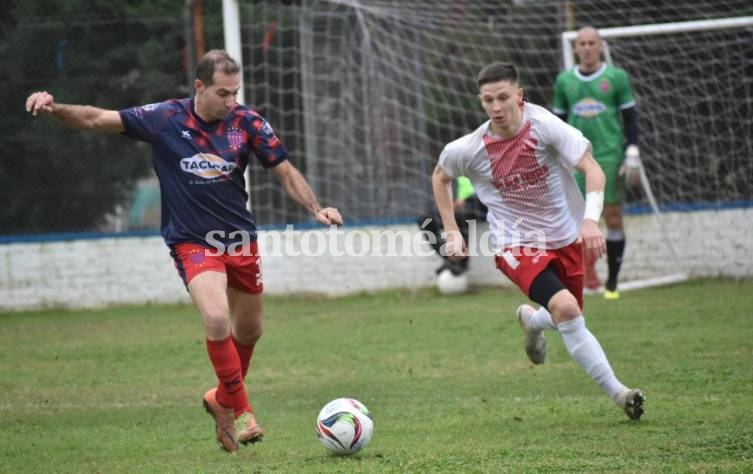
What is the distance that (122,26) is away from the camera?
1589cm

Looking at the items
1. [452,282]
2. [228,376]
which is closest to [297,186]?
[228,376]

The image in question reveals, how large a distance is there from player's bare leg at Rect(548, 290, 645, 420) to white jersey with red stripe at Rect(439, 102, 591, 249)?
478mm

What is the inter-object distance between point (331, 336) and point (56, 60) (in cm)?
639

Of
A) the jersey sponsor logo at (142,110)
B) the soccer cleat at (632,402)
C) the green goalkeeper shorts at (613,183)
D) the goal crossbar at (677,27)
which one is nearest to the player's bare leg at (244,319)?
the jersey sponsor logo at (142,110)

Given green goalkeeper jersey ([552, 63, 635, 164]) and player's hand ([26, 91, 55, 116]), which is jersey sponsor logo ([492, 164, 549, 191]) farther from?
green goalkeeper jersey ([552, 63, 635, 164])

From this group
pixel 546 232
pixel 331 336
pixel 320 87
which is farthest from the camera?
pixel 320 87

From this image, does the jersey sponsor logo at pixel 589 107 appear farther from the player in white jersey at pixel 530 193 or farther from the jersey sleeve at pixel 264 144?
the jersey sleeve at pixel 264 144

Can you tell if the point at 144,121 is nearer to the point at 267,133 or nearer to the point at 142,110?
the point at 142,110

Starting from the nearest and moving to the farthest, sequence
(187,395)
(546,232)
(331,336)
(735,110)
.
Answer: (546,232)
(187,395)
(331,336)
(735,110)

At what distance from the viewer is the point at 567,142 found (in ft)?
23.2

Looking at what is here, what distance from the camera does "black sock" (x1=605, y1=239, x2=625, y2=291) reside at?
12961mm

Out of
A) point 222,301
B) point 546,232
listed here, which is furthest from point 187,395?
point 546,232

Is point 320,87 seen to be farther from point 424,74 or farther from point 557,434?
point 557,434

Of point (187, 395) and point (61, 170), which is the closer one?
point (187, 395)
